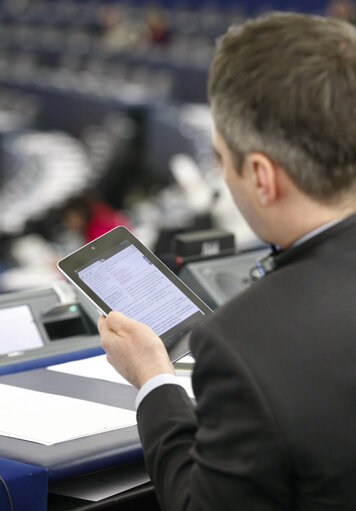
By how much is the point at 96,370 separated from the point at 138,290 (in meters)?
0.34

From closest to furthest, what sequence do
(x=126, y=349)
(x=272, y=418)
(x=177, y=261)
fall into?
(x=272, y=418) < (x=126, y=349) < (x=177, y=261)

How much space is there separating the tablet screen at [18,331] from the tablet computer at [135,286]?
41cm

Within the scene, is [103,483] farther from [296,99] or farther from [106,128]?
[106,128]

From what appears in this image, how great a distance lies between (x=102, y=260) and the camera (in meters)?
1.58

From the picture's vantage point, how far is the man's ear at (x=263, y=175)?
1.02 meters

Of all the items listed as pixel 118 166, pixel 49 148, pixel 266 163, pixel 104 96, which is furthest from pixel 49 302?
pixel 104 96

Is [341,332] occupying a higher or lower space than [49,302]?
higher

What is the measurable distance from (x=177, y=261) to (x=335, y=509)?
1313 mm

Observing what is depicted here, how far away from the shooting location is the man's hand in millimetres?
1268

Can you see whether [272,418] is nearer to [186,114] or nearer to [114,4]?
[186,114]

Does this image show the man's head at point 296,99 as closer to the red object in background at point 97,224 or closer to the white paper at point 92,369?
the white paper at point 92,369

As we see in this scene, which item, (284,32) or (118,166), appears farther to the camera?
(118,166)

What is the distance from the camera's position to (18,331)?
1.93 metres

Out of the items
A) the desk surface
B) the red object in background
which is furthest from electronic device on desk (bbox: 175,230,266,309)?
the red object in background
